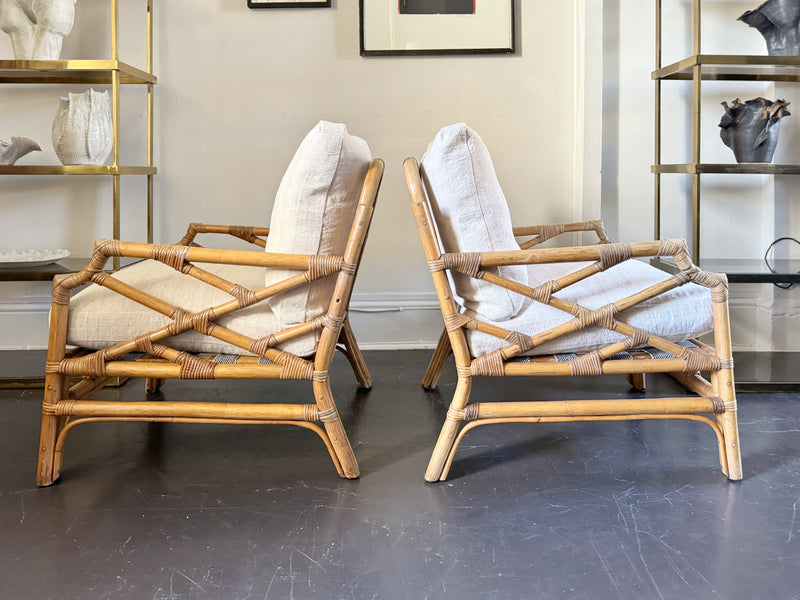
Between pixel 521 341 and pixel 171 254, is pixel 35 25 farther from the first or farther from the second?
pixel 521 341

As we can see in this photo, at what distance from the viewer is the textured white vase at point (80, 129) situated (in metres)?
2.70

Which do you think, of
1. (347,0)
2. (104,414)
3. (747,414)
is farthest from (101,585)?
(347,0)

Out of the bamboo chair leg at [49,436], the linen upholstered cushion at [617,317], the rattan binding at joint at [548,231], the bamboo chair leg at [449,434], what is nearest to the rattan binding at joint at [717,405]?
the linen upholstered cushion at [617,317]

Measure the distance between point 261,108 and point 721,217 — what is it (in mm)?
2047

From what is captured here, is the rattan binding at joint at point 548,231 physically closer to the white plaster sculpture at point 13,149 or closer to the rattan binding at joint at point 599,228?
the rattan binding at joint at point 599,228

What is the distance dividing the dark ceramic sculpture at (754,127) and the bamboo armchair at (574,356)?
121cm

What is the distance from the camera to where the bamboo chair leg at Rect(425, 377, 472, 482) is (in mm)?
1785

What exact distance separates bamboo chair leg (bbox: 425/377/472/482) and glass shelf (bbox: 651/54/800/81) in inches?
63.4

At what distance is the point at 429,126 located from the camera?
312 centimetres

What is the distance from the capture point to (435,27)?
3.06m

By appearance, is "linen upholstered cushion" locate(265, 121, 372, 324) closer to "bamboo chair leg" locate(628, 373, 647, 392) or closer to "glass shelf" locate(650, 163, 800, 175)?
"bamboo chair leg" locate(628, 373, 647, 392)

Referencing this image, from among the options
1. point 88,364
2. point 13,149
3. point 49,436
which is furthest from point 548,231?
A: point 13,149

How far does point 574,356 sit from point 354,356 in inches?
38.3

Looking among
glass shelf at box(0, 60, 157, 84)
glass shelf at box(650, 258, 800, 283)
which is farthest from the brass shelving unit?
glass shelf at box(650, 258, 800, 283)
